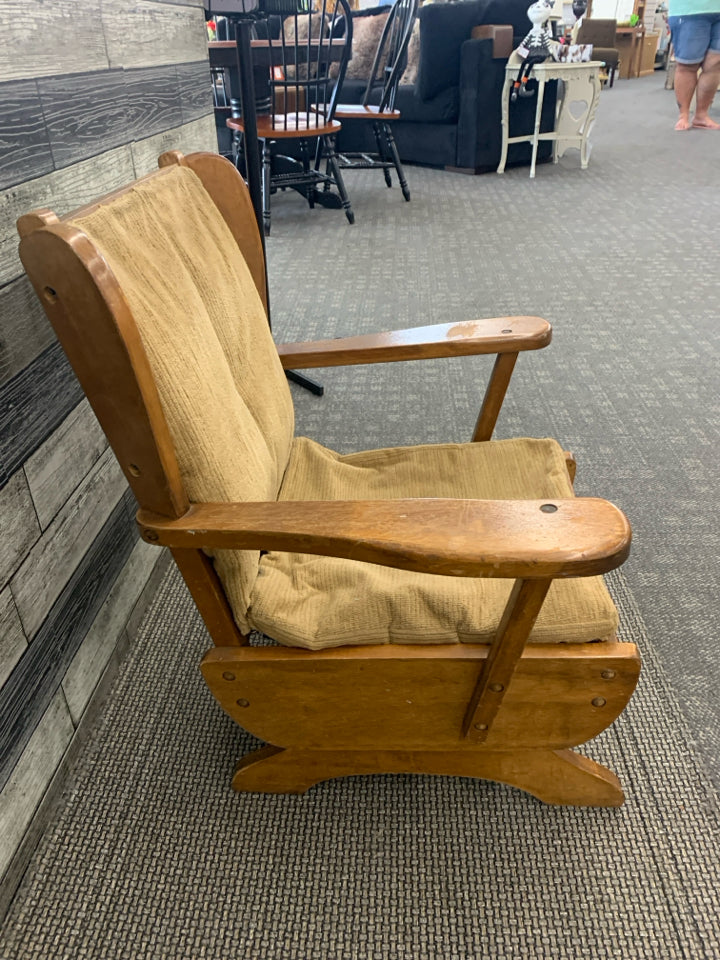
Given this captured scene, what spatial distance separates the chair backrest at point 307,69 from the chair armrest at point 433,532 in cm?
260

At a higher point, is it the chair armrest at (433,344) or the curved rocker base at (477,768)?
the chair armrest at (433,344)

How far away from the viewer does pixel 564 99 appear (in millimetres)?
4617

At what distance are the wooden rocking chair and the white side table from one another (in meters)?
3.81

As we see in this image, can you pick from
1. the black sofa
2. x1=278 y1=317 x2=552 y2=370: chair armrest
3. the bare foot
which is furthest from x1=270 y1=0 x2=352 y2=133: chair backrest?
the bare foot

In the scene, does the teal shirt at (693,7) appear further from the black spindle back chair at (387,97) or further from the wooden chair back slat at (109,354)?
the wooden chair back slat at (109,354)

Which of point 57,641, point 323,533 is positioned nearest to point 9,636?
point 57,641

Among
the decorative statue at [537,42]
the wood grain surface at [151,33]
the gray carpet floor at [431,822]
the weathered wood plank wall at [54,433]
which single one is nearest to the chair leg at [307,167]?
the decorative statue at [537,42]

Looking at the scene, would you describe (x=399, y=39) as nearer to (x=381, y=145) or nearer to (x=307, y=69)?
(x=381, y=145)

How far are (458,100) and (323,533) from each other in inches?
181

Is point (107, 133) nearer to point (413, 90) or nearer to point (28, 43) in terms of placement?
point (28, 43)

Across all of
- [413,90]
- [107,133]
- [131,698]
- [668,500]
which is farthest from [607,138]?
[131,698]

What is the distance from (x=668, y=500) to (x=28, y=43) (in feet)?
4.85

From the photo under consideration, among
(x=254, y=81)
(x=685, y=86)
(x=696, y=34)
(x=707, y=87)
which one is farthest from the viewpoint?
(x=685, y=86)

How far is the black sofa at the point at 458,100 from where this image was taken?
4324 mm
